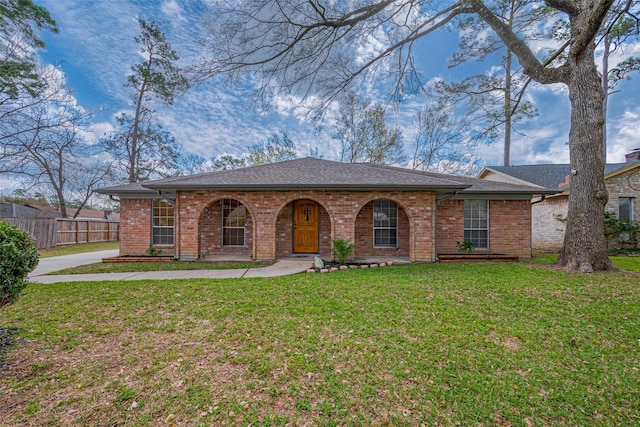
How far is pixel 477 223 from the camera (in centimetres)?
980

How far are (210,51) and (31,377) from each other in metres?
6.92

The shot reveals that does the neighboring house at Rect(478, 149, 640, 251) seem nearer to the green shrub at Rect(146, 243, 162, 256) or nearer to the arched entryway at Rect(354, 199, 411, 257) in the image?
the arched entryway at Rect(354, 199, 411, 257)

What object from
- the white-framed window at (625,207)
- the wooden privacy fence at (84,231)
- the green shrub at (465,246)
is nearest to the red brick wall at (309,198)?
the green shrub at (465,246)

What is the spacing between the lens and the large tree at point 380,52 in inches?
257

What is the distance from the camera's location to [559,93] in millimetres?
10406

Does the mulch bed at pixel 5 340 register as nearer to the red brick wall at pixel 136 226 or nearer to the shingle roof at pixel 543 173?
the red brick wall at pixel 136 226

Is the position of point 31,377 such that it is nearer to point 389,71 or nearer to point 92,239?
point 389,71

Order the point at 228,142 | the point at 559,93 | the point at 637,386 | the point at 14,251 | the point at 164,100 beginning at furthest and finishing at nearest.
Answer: the point at 228,142
the point at 164,100
the point at 559,93
the point at 14,251
the point at 637,386

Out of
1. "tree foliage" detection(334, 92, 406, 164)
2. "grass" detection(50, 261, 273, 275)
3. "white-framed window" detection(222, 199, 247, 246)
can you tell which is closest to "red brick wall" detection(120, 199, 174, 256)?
"grass" detection(50, 261, 273, 275)

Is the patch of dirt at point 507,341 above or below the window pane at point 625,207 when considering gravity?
below

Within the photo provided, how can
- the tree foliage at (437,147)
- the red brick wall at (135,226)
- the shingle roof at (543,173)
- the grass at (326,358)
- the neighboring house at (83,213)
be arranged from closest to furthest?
the grass at (326,358)
the red brick wall at (135,226)
the shingle roof at (543,173)
the tree foliage at (437,147)
the neighboring house at (83,213)

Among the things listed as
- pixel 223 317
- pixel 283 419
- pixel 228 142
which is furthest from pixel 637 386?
pixel 228 142

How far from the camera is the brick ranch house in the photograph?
8.59 m

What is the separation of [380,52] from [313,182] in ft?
15.7
